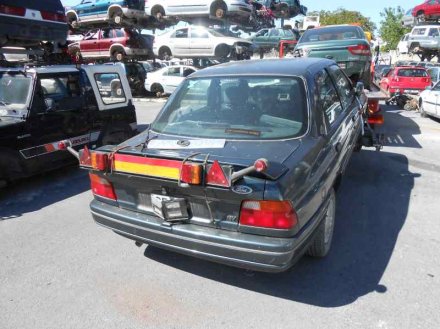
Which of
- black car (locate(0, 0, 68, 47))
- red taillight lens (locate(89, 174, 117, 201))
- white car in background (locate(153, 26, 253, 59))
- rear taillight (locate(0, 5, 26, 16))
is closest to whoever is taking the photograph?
red taillight lens (locate(89, 174, 117, 201))

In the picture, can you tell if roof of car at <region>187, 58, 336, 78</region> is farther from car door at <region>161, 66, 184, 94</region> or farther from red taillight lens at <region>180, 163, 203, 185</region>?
car door at <region>161, 66, 184, 94</region>

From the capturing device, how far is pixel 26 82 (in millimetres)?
5207

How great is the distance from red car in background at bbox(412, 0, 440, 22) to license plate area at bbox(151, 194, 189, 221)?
2585 centimetres

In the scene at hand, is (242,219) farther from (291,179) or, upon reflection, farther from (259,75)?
(259,75)

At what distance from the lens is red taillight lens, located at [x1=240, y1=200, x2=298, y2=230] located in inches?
93.1

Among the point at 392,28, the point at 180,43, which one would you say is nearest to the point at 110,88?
the point at 180,43

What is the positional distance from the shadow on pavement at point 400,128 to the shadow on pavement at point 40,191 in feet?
19.3

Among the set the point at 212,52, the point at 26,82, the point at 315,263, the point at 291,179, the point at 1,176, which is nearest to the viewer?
the point at 291,179

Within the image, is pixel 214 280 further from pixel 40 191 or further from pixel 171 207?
pixel 40 191

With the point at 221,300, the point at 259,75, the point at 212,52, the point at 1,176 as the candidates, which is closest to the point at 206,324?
the point at 221,300

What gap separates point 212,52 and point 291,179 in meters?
13.8

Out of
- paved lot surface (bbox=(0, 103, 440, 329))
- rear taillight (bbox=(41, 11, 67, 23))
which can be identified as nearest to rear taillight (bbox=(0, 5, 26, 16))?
rear taillight (bbox=(41, 11, 67, 23))

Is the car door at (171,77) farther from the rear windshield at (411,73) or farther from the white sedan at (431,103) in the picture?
the white sedan at (431,103)

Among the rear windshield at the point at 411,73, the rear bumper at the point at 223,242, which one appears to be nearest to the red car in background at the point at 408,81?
the rear windshield at the point at 411,73
